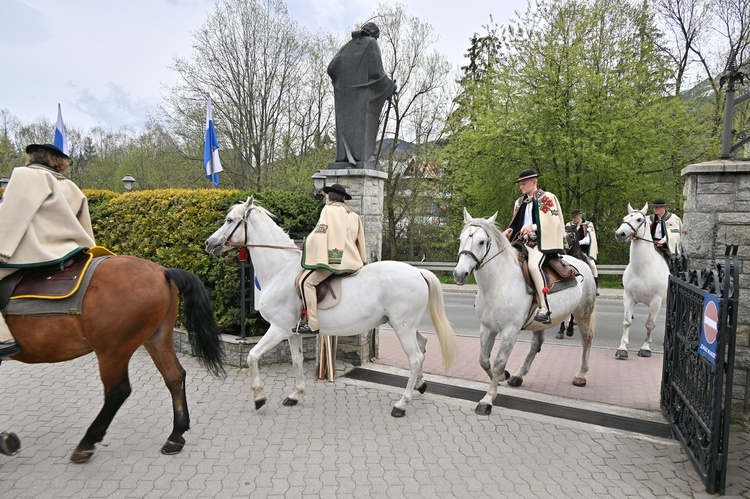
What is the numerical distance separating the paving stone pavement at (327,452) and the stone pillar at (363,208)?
1.03m

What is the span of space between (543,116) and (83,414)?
15981mm

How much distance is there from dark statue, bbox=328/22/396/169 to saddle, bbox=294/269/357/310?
7.23ft

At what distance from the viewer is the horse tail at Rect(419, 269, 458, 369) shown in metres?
5.23

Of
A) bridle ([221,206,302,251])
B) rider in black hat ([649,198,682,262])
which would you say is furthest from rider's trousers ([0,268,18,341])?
rider in black hat ([649,198,682,262])

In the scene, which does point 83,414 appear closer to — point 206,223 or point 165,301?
point 165,301

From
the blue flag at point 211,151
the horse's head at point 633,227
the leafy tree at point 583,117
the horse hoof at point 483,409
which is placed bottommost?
the horse hoof at point 483,409

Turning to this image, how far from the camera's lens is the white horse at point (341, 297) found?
4.98m

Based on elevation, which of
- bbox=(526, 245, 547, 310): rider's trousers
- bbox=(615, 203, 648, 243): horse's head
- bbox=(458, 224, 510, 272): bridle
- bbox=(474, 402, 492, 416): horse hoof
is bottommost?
bbox=(474, 402, 492, 416): horse hoof

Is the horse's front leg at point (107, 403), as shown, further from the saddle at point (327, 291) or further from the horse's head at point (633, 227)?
the horse's head at point (633, 227)

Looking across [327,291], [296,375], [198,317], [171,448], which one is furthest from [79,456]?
[327,291]

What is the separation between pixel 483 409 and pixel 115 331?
3.82 m

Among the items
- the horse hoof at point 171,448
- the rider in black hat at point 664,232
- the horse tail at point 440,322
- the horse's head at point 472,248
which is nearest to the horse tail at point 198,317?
the horse hoof at point 171,448

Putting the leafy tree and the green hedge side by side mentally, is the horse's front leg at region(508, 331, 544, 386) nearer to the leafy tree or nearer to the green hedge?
the green hedge

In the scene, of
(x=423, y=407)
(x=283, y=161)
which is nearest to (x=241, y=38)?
(x=283, y=161)
